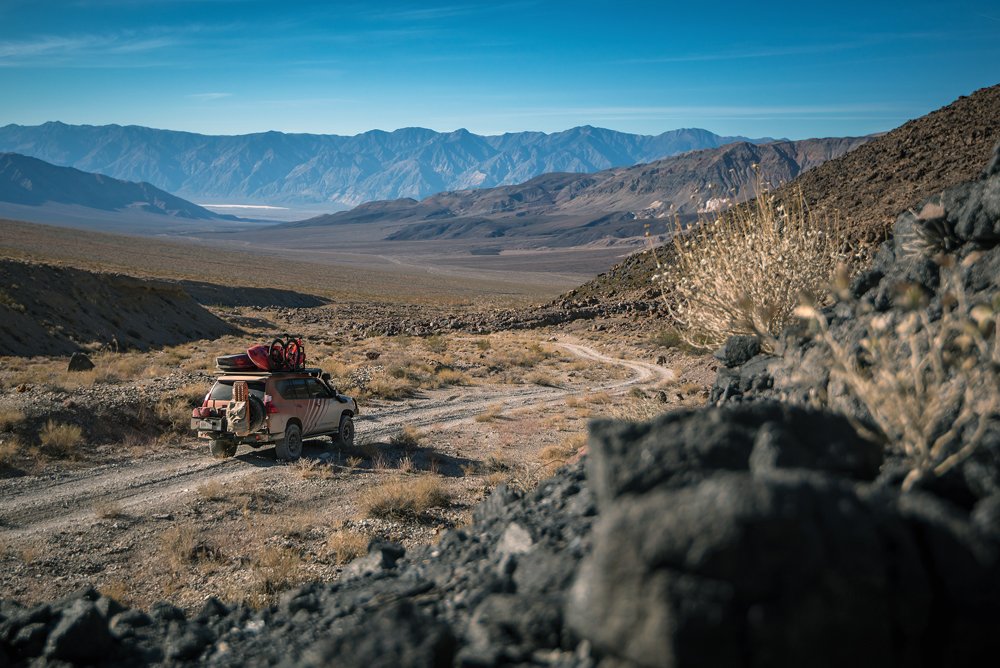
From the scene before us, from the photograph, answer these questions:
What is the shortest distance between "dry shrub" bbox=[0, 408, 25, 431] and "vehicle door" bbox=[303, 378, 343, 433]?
5.26 m

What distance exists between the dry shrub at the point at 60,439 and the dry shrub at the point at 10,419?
450 millimetres

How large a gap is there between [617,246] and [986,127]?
151 m

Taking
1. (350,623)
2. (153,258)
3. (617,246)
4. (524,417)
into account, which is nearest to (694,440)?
(350,623)

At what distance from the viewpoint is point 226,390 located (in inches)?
487

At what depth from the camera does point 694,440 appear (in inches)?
143

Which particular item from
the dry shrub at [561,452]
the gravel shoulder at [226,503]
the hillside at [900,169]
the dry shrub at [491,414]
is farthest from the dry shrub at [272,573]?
the hillside at [900,169]

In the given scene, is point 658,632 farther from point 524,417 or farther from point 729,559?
point 524,417

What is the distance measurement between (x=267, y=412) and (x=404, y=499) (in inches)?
140

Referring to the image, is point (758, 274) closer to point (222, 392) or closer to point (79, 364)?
point (222, 392)

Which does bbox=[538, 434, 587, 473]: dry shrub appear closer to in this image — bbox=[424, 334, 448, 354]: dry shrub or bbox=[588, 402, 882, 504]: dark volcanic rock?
bbox=[588, 402, 882, 504]: dark volcanic rock

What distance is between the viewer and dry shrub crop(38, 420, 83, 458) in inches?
481

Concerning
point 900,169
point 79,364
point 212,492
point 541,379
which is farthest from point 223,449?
point 900,169

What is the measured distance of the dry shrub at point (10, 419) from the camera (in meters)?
12.5

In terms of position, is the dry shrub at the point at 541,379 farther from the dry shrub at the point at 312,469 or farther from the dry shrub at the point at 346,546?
the dry shrub at the point at 346,546
